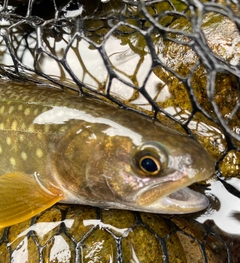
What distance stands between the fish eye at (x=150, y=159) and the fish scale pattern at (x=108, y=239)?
390mm

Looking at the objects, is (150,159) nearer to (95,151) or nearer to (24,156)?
(95,151)

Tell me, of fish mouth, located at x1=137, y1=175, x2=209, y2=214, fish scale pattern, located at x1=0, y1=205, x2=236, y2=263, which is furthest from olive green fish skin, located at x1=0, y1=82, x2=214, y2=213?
fish scale pattern, located at x1=0, y1=205, x2=236, y2=263

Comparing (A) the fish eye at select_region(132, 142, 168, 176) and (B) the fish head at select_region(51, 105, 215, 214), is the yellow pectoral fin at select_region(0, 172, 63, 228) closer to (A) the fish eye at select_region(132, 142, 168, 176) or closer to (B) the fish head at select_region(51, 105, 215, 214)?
(B) the fish head at select_region(51, 105, 215, 214)

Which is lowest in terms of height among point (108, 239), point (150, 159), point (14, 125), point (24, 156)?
point (108, 239)

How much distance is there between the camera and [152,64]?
214cm

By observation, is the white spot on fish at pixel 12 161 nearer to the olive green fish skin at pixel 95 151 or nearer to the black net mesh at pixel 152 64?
the olive green fish skin at pixel 95 151

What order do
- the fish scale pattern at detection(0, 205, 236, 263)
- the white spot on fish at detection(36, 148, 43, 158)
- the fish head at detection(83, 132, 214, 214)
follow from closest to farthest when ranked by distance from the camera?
the fish head at detection(83, 132, 214, 214) → the fish scale pattern at detection(0, 205, 236, 263) → the white spot on fish at detection(36, 148, 43, 158)

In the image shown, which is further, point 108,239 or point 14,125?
point 14,125

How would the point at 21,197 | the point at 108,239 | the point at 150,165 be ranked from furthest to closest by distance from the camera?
the point at 21,197, the point at 108,239, the point at 150,165

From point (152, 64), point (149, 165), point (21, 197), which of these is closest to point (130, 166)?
point (149, 165)

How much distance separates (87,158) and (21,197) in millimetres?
489

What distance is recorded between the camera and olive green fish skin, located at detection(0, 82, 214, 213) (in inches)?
83.7

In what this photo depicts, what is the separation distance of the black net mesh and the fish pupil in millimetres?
324

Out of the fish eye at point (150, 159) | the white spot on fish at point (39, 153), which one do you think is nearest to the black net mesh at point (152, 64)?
the fish eye at point (150, 159)
